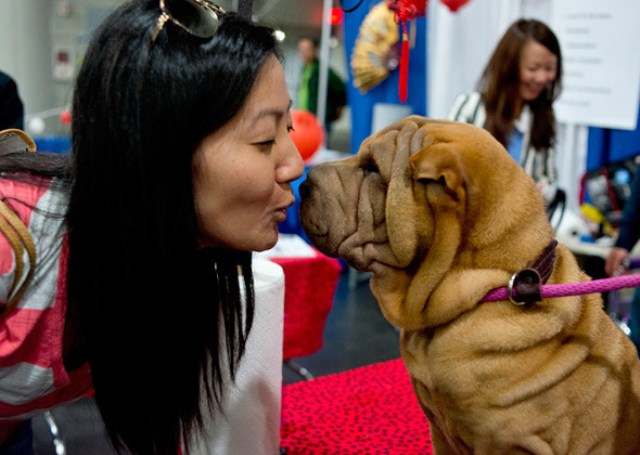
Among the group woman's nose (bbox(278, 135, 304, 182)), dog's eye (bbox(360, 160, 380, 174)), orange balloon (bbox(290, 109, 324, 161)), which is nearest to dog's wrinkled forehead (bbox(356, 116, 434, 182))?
dog's eye (bbox(360, 160, 380, 174))

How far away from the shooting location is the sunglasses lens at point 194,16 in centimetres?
89

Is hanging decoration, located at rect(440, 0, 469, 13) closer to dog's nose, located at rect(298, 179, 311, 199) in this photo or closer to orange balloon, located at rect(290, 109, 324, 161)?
orange balloon, located at rect(290, 109, 324, 161)

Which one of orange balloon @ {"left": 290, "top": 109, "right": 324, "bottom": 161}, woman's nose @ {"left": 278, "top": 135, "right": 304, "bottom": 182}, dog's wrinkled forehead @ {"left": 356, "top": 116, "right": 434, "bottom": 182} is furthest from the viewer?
orange balloon @ {"left": 290, "top": 109, "right": 324, "bottom": 161}

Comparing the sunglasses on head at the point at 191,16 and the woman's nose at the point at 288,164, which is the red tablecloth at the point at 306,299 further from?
the sunglasses on head at the point at 191,16

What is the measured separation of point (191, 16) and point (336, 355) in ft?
7.67

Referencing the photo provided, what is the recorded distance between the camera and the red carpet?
5.57 ft

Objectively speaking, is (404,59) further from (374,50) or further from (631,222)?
(374,50)

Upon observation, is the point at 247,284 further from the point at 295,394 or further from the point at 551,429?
the point at 295,394

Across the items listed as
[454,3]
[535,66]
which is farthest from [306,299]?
[454,3]

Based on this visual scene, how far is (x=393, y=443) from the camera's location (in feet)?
5.59

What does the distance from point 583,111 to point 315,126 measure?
165 centimetres

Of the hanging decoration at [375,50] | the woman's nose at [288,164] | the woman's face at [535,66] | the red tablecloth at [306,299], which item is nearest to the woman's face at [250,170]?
the woman's nose at [288,164]

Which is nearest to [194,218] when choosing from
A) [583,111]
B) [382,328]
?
[382,328]

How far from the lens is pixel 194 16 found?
894 millimetres
